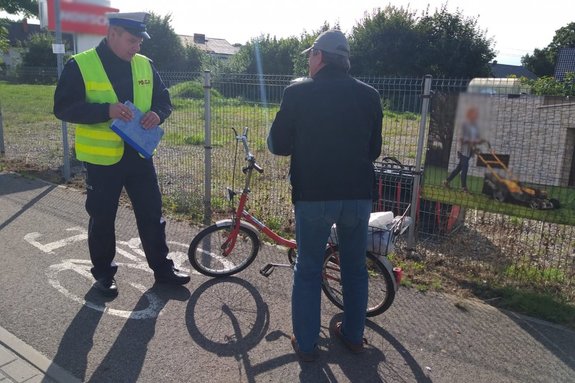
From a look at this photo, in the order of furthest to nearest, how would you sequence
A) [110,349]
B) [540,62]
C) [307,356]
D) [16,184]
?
[540,62], [16,184], [110,349], [307,356]

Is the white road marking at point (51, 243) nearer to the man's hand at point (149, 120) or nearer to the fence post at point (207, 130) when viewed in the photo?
the fence post at point (207, 130)

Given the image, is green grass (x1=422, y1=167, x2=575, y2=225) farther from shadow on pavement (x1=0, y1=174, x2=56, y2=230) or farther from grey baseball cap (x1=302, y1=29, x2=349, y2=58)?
shadow on pavement (x1=0, y1=174, x2=56, y2=230)

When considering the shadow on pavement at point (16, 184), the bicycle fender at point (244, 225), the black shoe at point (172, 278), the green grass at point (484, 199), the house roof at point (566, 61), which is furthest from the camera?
the house roof at point (566, 61)

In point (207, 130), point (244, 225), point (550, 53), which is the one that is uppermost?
point (550, 53)

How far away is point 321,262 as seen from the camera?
312cm

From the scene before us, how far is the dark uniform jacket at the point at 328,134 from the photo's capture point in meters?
2.83

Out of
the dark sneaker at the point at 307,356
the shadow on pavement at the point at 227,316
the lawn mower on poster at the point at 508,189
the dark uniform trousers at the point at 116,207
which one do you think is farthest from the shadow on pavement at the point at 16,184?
the lawn mower on poster at the point at 508,189

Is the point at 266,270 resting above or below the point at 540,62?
below

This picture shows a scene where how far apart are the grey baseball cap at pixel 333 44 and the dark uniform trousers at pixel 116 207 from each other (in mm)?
1940

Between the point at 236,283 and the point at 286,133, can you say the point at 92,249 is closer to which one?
the point at 236,283

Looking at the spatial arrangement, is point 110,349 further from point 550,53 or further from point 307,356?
point 550,53

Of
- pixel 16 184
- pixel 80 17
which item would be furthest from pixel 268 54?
pixel 16 184

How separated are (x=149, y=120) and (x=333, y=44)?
1.76 m

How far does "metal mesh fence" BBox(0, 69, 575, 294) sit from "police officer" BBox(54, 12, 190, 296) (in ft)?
6.74
